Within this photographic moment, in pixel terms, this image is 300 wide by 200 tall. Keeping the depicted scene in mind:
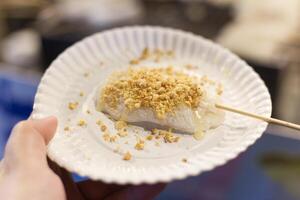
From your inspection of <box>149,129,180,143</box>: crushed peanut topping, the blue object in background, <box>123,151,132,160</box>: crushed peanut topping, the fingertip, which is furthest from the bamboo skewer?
the blue object in background

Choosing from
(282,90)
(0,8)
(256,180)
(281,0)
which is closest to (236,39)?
(282,90)

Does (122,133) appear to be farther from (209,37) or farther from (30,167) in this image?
A: (209,37)

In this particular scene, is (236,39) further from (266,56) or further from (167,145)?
(167,145)

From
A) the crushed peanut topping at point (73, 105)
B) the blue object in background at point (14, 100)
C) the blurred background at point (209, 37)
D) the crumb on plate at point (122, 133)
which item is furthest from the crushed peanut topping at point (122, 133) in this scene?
the blue object in background at point (14, 100)

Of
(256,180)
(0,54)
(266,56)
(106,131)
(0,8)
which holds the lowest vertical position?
(0,54)

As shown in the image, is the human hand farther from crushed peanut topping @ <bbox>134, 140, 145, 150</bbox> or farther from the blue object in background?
the blue object in background

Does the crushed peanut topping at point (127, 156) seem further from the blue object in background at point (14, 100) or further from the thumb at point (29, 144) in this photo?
the blue object in background at point (14, 100)

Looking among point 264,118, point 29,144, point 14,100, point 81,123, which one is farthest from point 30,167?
point 14,100
